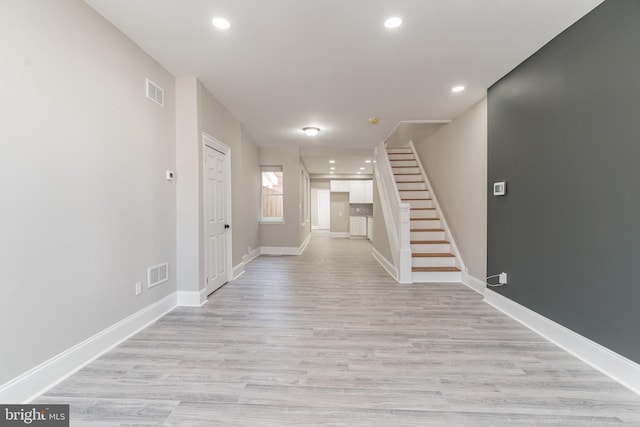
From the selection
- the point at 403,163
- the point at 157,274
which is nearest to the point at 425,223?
the point at 403,163

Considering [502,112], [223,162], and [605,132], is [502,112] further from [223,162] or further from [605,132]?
[223,162]

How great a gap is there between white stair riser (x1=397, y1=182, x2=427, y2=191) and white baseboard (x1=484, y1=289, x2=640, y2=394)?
130 inches

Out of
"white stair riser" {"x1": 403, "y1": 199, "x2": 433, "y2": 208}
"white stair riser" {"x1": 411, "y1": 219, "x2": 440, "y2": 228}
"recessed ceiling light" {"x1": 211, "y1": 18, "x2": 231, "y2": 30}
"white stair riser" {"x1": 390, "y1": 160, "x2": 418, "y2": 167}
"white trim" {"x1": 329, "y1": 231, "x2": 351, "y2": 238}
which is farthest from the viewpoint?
"white trim" {"x1": 329, "y1": 231, "x2": 351, "y2": 238}

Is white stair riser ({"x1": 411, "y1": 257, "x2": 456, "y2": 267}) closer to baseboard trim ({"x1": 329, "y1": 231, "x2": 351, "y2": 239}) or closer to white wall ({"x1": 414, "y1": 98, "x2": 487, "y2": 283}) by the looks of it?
white wall ({"x1": 414, "y1": 98, "x2": 487, "y2": 283})

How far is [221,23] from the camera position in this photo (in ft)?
7.31

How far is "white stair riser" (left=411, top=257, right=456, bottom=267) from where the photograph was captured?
4.54 m

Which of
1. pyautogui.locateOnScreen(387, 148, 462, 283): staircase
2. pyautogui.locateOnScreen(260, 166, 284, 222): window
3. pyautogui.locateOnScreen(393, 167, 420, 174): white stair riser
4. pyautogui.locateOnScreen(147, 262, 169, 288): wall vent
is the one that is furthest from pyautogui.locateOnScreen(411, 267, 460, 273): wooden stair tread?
pyautogui.locateOnScreen(260, 166, 284, 222): window

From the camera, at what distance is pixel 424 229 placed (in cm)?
507

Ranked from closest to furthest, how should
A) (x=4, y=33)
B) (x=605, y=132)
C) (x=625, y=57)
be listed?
(x=4, y=33) → (x=625, y=57) → (x=605, y=132)

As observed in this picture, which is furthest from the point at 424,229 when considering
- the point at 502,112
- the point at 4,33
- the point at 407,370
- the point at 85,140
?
the point at 4,33

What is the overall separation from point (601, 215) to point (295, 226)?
5.69 metres

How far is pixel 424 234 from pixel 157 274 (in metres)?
4.30

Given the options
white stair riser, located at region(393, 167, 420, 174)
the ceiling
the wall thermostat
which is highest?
the ceiling

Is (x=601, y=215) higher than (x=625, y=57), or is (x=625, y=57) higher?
(x=625, y=57)
